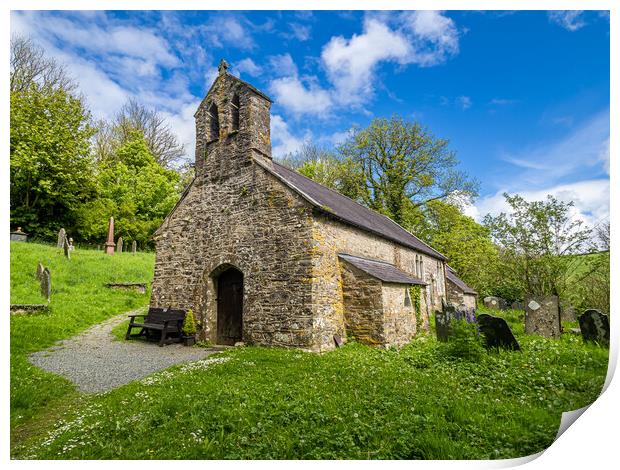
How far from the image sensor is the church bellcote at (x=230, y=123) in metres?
11.1

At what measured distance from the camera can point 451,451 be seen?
395 cm

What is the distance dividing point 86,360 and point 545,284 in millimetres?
14444

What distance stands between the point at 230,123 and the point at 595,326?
471 inches

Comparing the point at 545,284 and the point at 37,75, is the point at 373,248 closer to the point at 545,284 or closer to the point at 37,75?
the point at 545,284

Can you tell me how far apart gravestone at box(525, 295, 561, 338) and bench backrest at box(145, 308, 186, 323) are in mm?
10912

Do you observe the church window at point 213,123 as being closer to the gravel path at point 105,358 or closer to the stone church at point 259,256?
the stone church at point 259,256

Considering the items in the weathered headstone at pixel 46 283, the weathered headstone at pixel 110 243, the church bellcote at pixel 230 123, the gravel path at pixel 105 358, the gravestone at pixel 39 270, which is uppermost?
the church bellcote at pixel 230 123

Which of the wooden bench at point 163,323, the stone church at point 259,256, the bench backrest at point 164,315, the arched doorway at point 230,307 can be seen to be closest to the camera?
the stone church at point 259,256

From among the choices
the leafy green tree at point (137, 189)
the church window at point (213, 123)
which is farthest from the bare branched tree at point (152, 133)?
the church window at point (213, 123)

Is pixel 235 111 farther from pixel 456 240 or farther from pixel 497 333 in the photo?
pixel 456 240

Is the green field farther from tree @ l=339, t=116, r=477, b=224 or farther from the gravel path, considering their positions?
tree @ l=339, t=116, r=477, b=224

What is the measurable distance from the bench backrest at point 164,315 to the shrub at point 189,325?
199 millimetres

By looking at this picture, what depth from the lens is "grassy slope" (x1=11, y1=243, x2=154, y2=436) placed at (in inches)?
224

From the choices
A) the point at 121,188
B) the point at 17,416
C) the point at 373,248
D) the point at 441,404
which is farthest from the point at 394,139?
the point at 17,416
